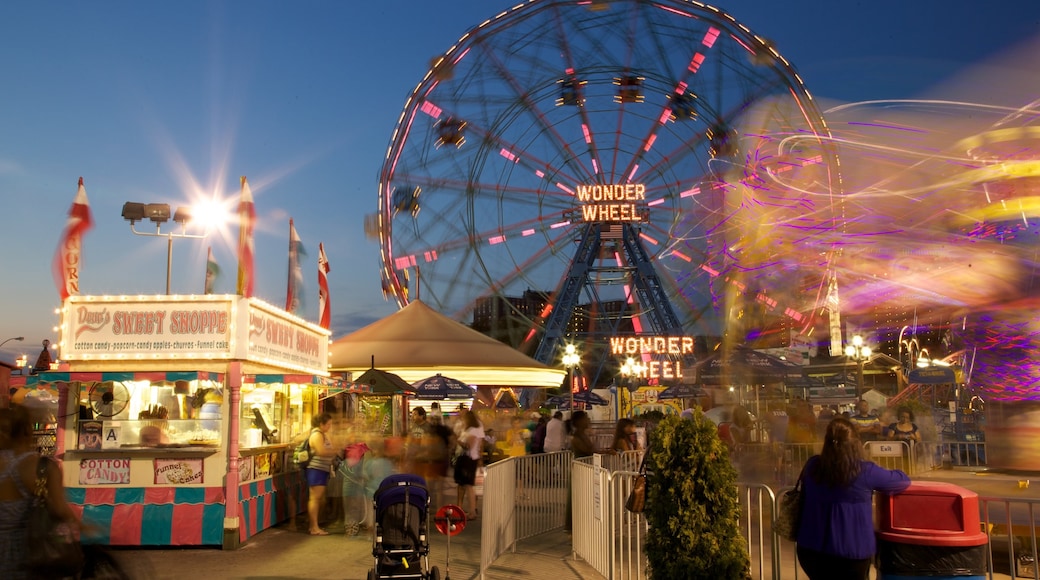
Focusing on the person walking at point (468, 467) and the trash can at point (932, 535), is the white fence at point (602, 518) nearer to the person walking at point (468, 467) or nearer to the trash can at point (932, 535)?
the trash can at point (932, 535)

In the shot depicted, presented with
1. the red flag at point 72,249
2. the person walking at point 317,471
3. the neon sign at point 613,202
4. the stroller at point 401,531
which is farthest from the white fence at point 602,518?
the neon sign at point 613,202

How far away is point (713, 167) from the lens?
3050 cm

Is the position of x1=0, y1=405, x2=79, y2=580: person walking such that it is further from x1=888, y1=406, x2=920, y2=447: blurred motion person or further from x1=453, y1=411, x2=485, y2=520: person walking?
x1=888, y1=406, x2=920, y2=447: blurred motion person

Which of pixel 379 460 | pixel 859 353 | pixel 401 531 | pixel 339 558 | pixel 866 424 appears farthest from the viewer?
pixel 859 353

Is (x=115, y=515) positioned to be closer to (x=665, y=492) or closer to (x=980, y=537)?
(x=665, y=492)

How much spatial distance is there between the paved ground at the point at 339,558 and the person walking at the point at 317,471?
24cm

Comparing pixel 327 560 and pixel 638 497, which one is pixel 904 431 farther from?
pixel 638 497

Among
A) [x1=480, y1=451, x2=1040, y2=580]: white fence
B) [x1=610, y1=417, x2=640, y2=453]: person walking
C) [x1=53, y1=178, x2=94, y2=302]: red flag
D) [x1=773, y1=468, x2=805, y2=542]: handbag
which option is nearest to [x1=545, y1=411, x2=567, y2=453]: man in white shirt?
[x1=480, y1=451, x2=1040, y2=580]: white fence

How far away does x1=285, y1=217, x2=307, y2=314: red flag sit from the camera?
51.3 feet

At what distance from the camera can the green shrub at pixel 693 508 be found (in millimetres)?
6434

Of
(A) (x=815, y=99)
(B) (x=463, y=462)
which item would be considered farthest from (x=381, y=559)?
(A) (x=815, y=99)

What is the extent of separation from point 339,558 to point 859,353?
2344 cm

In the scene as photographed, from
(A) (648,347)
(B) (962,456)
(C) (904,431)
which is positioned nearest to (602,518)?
(C) (904,431)

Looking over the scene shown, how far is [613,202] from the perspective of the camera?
112ft
